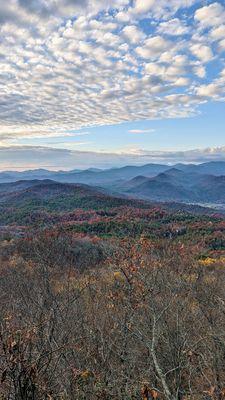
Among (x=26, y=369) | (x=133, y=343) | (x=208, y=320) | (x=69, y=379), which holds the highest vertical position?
(x=26, y=369)

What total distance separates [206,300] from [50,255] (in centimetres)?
675

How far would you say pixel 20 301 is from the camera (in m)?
11.6

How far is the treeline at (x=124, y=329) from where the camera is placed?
621 cm

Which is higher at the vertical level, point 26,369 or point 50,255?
point 26,369

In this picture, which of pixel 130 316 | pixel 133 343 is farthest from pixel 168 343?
pixel 133 343

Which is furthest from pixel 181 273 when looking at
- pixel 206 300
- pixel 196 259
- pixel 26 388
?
pixel 26 388

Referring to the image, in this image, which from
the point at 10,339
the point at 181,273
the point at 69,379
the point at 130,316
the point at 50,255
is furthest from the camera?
the point at 50,255

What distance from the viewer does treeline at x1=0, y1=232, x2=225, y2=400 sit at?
621 cm

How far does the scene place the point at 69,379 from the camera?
272 inches

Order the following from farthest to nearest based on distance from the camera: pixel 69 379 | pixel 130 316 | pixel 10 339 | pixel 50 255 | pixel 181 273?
1. pixel 50 255
2. pixel 181 273
3. pixel 130 316
4. pixel 69 379
5. pixel 10 339

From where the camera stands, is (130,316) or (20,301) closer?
(130,316)

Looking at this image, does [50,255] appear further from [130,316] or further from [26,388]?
[26,388]

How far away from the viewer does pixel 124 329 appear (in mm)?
9133

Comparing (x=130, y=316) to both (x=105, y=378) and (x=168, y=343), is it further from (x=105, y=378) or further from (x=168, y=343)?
(x=105, y=378)
